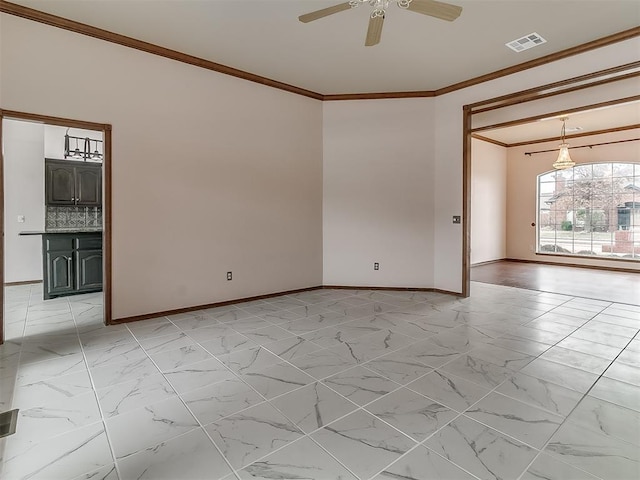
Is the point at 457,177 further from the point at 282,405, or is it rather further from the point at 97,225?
the point at 97,225

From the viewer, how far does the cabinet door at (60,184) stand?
5.56 metres

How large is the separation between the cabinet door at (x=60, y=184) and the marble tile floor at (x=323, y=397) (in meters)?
2.42

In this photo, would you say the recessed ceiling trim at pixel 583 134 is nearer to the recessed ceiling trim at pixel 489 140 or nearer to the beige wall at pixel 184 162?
the recessed ceiling trim at pixel 489 140

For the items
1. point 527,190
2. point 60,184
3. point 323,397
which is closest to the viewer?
point 323,397

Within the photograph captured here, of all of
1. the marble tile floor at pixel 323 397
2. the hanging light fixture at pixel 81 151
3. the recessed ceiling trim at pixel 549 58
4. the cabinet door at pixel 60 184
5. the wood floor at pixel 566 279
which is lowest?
the marble tile floor at pixel 323 397

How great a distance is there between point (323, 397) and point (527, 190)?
29.8 ft

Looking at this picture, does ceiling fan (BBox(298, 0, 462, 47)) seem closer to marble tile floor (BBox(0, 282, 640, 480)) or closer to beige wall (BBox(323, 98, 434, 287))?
marble tile floor (BBox(0, 282, 640, 480))

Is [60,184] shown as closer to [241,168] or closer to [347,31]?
[241,168]

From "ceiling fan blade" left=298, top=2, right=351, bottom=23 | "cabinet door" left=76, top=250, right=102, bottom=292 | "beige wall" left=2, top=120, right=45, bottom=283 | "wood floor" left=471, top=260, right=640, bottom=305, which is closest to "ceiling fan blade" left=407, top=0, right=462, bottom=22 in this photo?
"ceiling fan blade" left=298, top=2, right=351, bottom=23

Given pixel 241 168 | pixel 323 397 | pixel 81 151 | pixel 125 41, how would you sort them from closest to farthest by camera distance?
1. pixel 323 397
2. pixel 125 41
3. pixel 241 168
4. pixel 81 151

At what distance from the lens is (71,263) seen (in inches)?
200

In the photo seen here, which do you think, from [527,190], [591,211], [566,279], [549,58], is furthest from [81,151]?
[591,211]

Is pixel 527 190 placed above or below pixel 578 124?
below

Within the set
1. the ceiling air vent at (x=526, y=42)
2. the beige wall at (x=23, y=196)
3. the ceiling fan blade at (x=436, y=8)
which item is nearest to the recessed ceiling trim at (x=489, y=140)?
the ceiling air vent at (x=526, y=42)
